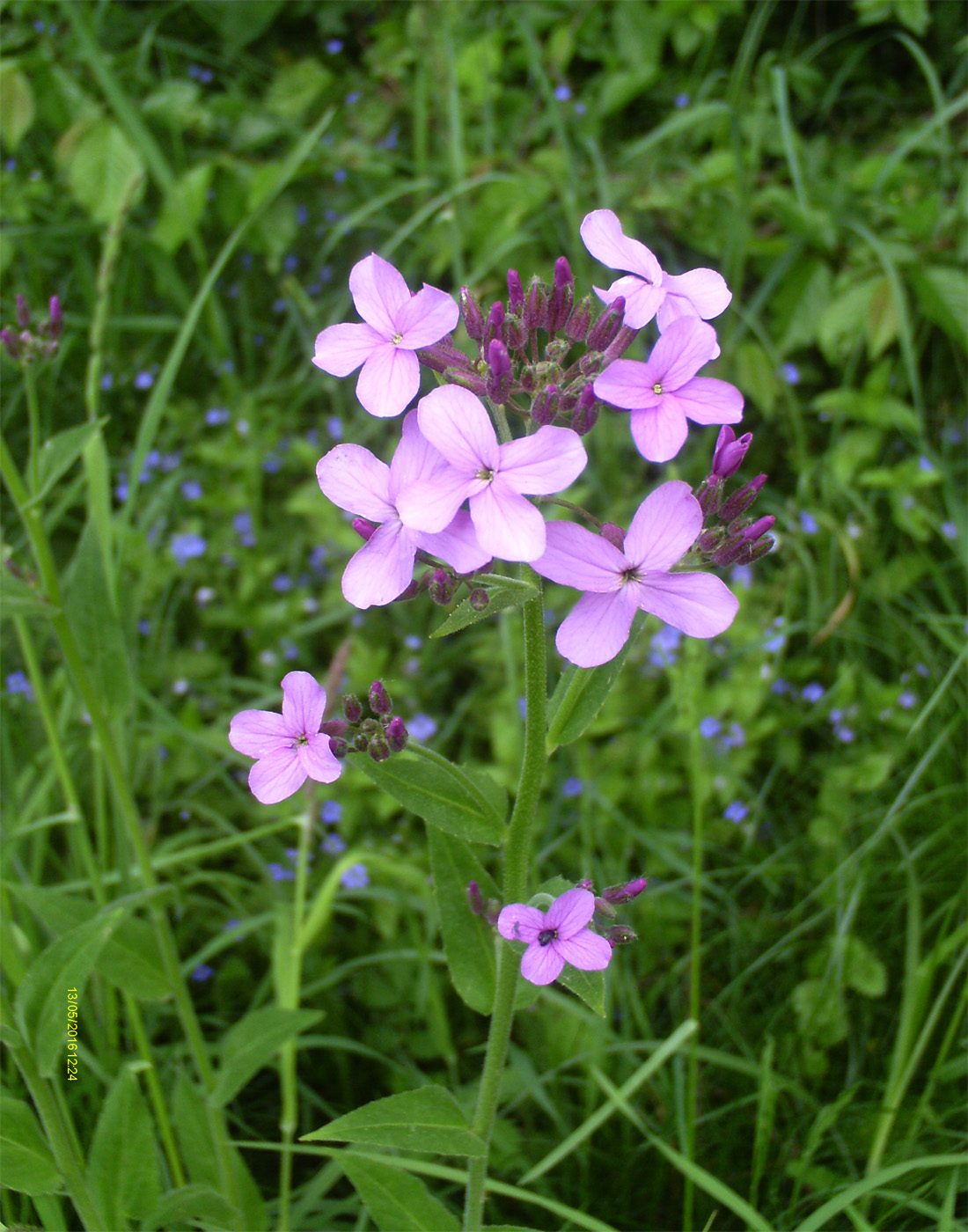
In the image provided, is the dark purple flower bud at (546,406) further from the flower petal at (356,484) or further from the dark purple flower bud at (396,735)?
the dark purple flower bud at (396,735)

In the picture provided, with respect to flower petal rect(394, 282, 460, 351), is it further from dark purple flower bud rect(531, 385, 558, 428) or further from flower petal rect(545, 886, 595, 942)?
flower petal rect(545, 886, 595, 942)

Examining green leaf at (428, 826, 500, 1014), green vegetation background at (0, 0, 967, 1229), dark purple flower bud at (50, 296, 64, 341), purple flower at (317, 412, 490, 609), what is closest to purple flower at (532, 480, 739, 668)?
purple flower at (317, 412, 490, 609)

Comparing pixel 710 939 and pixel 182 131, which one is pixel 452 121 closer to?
pixel 182 131

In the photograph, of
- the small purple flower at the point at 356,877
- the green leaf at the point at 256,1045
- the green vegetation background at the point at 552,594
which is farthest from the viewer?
the small purple flower at the point at 356,877

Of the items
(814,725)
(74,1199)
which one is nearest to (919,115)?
(814,725)

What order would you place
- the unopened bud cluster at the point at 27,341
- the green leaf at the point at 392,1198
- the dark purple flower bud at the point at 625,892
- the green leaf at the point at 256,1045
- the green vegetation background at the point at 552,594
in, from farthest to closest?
1. the green vegetation background at the point at 552,594
2. the unopened bud cluster at the point at 27,341
3. the green leaf at the point at 256,1045
4. the green leaf at the point at 392,1198
5. the dark purple flower bud at the point at 625,892

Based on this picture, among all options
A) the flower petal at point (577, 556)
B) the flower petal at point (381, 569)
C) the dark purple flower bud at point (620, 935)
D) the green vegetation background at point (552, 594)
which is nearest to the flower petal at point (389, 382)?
the flower petal at point (381, 569)
